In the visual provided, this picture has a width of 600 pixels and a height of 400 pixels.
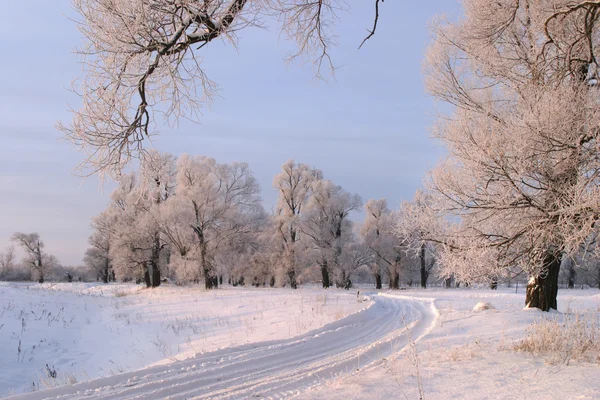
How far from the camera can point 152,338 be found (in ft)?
40.8

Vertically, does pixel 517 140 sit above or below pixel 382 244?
above

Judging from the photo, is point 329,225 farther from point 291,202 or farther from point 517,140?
point 517,140

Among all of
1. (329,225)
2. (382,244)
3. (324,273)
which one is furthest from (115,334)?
(382,244)

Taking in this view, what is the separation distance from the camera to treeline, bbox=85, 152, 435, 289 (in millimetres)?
30703

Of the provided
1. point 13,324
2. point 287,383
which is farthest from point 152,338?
point 287,383

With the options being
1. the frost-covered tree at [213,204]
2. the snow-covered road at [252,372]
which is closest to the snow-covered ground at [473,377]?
the snow-covered road at [252,372]

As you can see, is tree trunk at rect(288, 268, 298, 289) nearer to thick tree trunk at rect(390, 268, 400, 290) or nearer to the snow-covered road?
thick tree trunk at rect(390, 268, 400, 290)

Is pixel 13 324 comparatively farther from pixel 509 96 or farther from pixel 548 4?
pixel 548 4

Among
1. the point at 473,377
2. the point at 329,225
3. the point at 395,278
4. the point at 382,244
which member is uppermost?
the point at 329,225

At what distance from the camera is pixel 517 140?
7180 millimetres

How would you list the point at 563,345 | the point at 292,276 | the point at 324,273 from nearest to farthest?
the point at 563,345 → the point at 292,276 → the point at 324,273

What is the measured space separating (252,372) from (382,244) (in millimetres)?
38633

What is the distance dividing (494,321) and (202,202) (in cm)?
2400

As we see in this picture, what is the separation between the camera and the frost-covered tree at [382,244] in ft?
143
